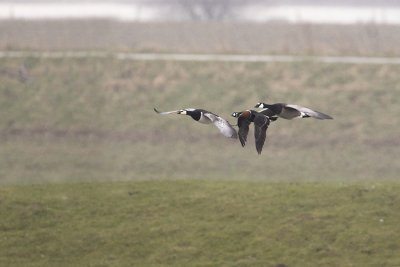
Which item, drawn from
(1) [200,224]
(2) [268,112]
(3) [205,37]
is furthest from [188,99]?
(2) [268,112]

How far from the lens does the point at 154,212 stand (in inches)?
1719

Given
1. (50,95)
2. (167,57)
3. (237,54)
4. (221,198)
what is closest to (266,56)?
(237,54)

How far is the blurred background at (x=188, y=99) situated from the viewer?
71.1 meters

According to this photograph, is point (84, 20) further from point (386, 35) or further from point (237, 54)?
point (386, 35)

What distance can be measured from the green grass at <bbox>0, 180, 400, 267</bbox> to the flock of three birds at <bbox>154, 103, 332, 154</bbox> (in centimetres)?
2246

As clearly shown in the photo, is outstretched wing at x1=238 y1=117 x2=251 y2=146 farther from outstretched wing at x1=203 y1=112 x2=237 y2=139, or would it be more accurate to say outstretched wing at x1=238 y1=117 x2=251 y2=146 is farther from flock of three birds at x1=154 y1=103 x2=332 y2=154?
outstretched wing at x1=203 y1=112 x2=237 y2=139

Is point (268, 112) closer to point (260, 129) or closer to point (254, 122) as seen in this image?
point (254, 122)

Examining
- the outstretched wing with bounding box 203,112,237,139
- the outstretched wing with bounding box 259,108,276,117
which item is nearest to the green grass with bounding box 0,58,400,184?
the outstretched wing with bounding box 259,108,276,117

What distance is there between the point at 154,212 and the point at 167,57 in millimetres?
39643

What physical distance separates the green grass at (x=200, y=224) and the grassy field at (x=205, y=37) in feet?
125

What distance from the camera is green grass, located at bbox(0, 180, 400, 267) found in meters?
39.8

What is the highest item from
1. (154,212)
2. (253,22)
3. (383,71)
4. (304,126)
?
(253,22)

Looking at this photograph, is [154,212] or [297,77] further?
[297,77]

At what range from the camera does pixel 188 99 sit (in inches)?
2960
